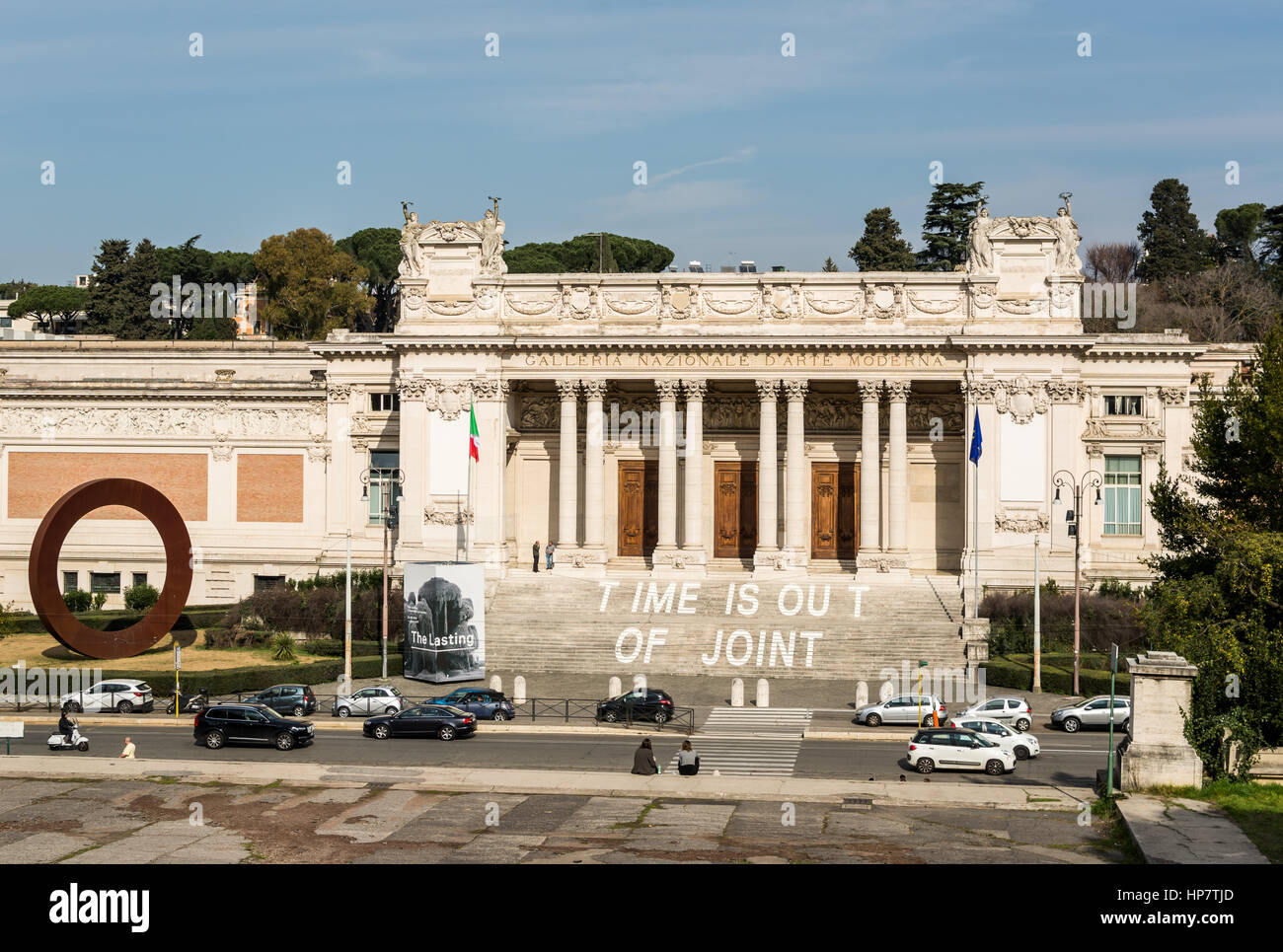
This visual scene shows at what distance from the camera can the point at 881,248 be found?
11694 cm

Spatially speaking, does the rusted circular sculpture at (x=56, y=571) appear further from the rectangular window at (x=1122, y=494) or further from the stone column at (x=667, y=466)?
the rectangular window at (x=1122, y=494)

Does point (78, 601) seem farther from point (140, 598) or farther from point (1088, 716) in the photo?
A: point (1088, 716)

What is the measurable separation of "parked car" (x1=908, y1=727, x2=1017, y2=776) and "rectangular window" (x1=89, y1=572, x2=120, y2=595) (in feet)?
178

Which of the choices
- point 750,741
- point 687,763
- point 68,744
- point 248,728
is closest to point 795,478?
point 750,741

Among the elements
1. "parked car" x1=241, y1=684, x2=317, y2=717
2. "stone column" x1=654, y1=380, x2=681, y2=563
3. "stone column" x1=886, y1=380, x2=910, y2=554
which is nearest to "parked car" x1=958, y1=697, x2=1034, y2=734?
"stone column" x1=886, y1=380, x2=910, y2=554

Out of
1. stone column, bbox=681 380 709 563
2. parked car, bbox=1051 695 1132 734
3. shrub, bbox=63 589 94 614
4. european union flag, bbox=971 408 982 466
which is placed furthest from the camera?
shrub, bbox=63 589 94 614

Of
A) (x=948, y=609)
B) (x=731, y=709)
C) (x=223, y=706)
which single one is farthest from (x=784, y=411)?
(x=223, y=706)

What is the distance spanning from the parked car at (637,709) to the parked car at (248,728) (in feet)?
35.9

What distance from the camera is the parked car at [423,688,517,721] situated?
178 feet

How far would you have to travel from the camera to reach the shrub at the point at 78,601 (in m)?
80.5

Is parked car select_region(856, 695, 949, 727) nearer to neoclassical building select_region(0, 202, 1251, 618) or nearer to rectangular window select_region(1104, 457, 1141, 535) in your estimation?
neoclassical building select_region(0, 202, 1251, 618)

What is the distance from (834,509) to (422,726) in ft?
112
